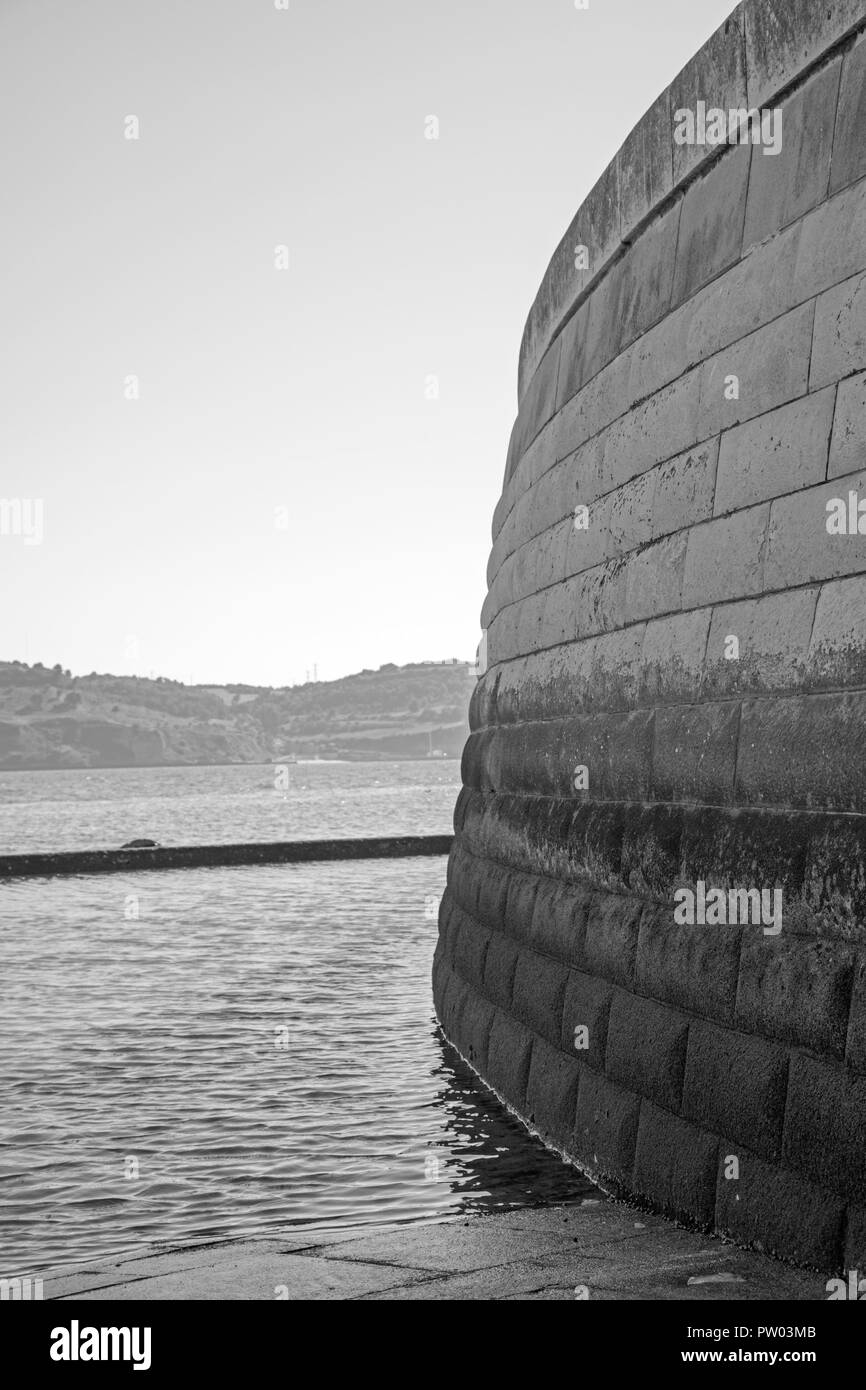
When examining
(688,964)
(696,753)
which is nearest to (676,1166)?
(688,964)

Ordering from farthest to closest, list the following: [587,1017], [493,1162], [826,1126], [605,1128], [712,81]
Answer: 1. [493,1162]
2. [587,1017]
3. [712,81]
4. [605,1128]
5. [826,1126]

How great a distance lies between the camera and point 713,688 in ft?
24.3

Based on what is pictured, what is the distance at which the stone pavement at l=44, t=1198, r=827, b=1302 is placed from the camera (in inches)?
219

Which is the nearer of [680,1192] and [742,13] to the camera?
[680,1192]

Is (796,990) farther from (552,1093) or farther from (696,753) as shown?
(552,1093)

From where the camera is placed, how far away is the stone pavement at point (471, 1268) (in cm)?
555

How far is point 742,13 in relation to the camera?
25.0 feet

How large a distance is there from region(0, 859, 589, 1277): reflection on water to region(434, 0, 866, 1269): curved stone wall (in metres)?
0.83

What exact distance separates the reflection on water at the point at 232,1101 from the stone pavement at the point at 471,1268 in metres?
1.48

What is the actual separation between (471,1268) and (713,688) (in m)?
3.04
